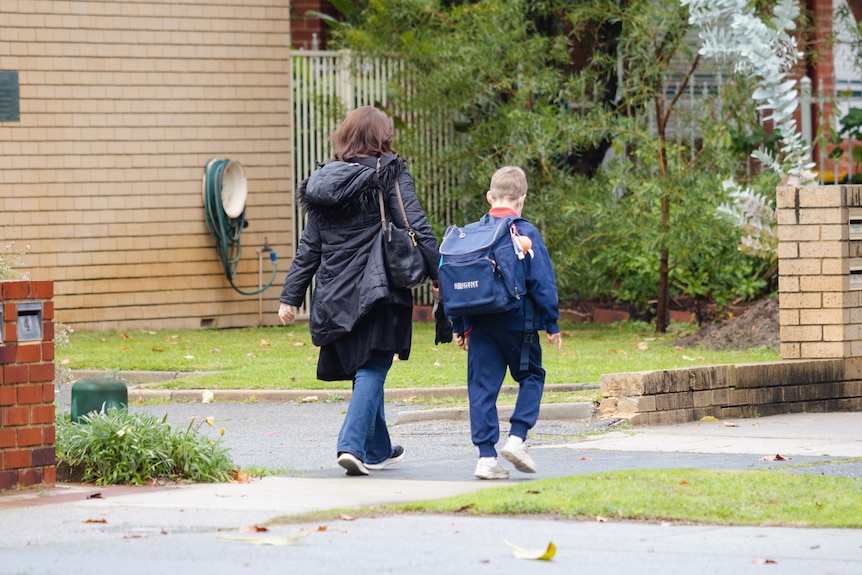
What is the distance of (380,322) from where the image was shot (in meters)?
7.91

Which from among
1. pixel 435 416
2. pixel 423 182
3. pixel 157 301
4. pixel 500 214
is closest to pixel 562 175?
pixel 423 182

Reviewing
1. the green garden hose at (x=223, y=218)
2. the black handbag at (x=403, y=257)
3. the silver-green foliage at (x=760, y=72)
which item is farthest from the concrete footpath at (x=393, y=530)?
the green garden hose at (x=223, y=218)

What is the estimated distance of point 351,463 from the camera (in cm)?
773

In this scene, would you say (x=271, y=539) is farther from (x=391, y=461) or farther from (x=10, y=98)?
(x=10, y=98)

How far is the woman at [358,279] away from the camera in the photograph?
25.7 feet

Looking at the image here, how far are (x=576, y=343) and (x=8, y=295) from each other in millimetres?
9166

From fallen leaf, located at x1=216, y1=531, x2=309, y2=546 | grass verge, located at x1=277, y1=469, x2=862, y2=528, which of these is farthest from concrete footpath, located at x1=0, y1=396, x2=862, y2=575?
grass verge, located at x1=277, y1=469, x2=862, y2=528

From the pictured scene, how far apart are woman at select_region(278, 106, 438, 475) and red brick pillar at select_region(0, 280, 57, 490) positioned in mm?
1358

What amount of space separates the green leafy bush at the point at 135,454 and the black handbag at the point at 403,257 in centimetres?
126

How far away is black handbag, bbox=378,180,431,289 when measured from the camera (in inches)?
307

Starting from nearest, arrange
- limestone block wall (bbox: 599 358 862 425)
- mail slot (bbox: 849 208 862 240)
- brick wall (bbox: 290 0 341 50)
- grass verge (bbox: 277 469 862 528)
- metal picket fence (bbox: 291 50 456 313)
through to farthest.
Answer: grass verge (bbox: 277 469 862 528), limestone block wall (bbox: 599 358 862 425), mail slot (bbox: 849 208 862 240), metal picket fence (bbox: 291 50 456 313), brick wall (bbox: 290 0 341 50)

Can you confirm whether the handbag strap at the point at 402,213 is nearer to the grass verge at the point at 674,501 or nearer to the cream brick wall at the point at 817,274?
the grass verge at the point at 674,501

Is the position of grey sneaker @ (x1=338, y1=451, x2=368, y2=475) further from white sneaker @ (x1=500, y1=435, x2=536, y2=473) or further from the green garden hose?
the green garden hose

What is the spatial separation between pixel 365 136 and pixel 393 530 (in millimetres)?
2760
